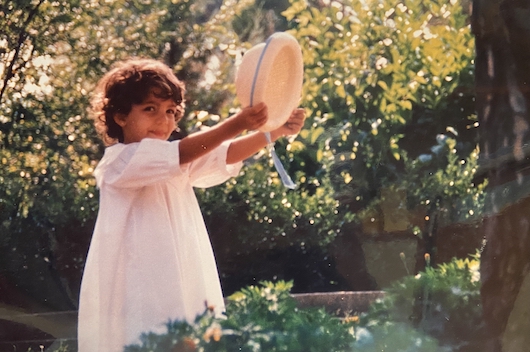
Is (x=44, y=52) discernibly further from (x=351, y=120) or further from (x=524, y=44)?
(x=524, y=44)

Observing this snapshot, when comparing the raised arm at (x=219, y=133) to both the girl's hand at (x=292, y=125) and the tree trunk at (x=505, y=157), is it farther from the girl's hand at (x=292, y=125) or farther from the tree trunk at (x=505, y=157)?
the tree trunk at (x=505, y=157)

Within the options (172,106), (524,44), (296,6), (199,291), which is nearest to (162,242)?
(199,291)

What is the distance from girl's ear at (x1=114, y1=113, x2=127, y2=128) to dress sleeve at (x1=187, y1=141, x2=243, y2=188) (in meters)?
0.15

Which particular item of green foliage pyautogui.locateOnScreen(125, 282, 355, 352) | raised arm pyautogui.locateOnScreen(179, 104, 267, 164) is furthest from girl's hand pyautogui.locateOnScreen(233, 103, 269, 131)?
green foliage pyautogui.locateOnScreen(125, 282, 355, 352)

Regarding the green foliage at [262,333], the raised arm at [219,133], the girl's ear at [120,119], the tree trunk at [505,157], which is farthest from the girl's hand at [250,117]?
the tree trunk at [505,157]

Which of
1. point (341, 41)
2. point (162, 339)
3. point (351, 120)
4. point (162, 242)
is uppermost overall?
point (341, 41)

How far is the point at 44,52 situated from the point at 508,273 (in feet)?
→ 3.41

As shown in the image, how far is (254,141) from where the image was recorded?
131 cm

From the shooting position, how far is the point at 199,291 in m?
1.28

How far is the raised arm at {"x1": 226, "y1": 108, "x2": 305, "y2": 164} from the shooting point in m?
1.30

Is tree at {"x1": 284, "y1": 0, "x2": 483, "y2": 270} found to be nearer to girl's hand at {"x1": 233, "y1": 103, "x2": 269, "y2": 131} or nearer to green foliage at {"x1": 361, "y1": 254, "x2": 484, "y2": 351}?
green foliage at {"x1": 361, "y1": 254, "x2": 484, "y2": 351}

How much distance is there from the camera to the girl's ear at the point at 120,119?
1.27 metres

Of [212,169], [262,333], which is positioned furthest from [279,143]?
[262,333]

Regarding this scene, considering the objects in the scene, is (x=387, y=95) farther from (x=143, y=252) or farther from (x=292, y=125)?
(x=143, y=252)
